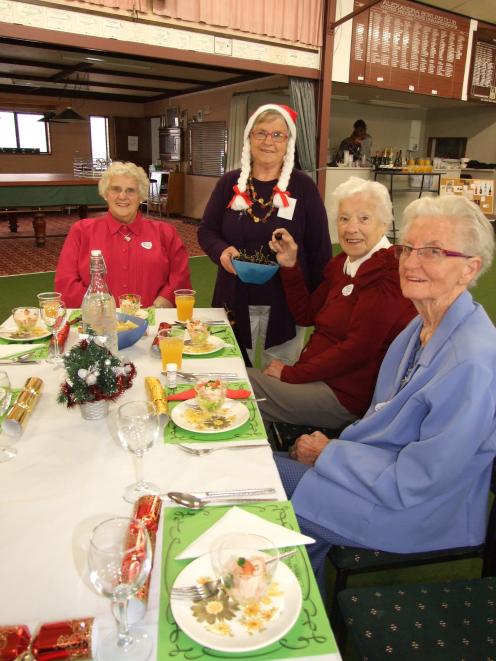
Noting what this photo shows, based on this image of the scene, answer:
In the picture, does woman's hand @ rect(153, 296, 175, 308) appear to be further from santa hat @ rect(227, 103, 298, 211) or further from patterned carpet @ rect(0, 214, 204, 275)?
patterned carpet @ rect(0, 214, 204, 275)

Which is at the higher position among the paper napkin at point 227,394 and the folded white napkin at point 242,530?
the paper napkin at point 227,394

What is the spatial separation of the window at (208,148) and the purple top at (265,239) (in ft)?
25.1

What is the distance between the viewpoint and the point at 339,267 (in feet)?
7.53

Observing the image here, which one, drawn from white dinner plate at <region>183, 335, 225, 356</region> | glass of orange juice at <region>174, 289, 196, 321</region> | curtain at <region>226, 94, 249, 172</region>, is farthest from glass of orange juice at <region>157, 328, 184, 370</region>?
curtain at <region>226, 94, 249, 172</region>

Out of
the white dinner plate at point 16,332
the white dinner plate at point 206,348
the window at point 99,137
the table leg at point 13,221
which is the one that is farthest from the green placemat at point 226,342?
the window at point 99,137

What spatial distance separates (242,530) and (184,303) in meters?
1.34

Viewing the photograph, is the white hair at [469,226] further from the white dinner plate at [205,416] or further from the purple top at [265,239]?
the purple top at [265,239]

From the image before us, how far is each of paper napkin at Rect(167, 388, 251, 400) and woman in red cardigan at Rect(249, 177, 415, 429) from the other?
566 millimetres

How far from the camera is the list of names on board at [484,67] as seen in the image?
8086mm

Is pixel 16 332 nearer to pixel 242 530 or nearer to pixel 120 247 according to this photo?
pixel 120 247

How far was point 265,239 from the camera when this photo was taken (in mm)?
2580

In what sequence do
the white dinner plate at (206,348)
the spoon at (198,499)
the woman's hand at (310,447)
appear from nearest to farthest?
1. the spoon at (198,499)
2. the woman's hand at (310,447)
3. the white dinner plate at (206,348)

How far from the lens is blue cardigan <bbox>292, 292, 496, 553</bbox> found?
47.2 inches

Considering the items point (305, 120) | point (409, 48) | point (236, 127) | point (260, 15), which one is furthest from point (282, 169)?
point (236, 127)
